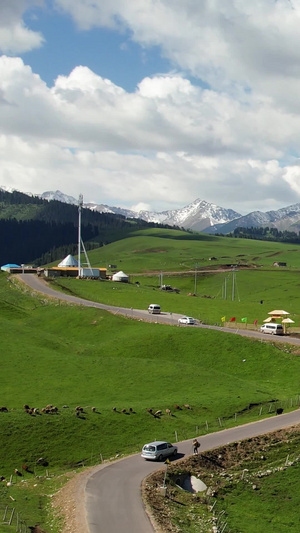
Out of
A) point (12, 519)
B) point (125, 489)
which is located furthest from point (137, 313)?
point (12, 519)

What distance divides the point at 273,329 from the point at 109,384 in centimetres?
3802

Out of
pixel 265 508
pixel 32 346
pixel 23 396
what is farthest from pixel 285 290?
pixel 265 508

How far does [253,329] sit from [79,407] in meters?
A: 53.8

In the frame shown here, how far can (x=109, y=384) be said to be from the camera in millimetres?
74938

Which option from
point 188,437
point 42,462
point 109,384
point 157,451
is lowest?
point 42,462

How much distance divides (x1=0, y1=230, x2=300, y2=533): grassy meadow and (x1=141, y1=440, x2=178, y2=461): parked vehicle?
357 cm

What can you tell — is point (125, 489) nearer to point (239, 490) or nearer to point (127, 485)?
point (127, 485)

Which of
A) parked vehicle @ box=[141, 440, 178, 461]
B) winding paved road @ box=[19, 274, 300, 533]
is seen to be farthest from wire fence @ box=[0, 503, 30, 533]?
parked vehicle @ box=[141, 440, 178, 461]

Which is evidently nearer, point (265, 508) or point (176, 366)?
point (265, 508)

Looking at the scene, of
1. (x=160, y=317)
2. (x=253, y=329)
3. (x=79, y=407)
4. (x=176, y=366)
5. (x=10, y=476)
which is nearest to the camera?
(x=10, y=476)

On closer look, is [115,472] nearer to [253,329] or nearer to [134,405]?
[134,405]

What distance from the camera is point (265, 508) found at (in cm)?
4631

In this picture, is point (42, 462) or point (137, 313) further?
point (137, 313)

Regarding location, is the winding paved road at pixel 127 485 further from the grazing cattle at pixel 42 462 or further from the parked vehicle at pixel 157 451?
the grazing cattle at pixel 42 462
